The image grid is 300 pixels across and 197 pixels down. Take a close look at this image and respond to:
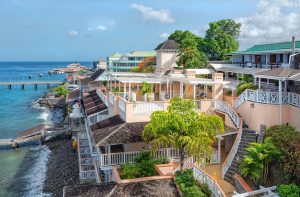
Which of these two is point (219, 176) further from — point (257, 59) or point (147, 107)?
point (257, 59)

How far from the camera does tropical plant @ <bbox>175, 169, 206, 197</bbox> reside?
14.9m

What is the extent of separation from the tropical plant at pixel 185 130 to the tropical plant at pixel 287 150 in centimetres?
274

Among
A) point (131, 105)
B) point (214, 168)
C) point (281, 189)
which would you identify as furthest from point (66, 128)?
point (281, 189)

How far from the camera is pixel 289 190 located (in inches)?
526

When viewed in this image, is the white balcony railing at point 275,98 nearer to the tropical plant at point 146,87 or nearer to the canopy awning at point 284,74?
the canopy awning at point 284,74

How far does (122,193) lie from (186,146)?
365 cm

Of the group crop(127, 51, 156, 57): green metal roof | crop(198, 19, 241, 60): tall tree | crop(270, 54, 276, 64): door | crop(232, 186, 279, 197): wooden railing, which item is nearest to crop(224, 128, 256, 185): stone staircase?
crop(232, 186, 279, 197): wooden railing

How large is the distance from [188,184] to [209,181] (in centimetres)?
116

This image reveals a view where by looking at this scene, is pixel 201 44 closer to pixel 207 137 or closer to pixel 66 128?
pixel 66 128

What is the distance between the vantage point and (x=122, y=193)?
15.6 metres

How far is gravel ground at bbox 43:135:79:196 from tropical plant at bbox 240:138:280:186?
49.3 feet

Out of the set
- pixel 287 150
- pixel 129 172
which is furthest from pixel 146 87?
pixel 287 150

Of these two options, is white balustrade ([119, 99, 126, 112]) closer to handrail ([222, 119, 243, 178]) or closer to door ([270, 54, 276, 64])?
handrail ([222, 119, 243, 178])

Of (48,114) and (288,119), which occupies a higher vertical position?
(288,119)
